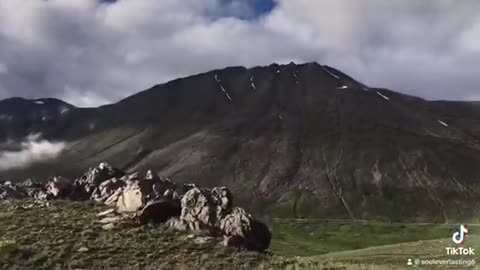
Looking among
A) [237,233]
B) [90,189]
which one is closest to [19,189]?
[90,189]

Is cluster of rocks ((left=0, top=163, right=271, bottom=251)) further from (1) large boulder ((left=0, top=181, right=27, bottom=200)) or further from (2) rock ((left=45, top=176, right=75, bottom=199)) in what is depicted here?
(1) large boulder ((left=0, top=181, right=27, bottom=200))

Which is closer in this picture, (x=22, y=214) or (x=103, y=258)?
(x=103, y=258)

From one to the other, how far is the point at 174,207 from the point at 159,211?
5.38 feet

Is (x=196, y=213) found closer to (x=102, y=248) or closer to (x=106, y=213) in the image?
(x=106, y=213)

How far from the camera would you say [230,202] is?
5853cm

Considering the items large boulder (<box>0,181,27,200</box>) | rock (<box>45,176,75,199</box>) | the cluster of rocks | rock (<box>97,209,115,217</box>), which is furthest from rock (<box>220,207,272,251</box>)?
large boulder (<box>0,181,27,200</box>)

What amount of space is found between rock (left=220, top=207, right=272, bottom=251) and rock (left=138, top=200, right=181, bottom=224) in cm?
437

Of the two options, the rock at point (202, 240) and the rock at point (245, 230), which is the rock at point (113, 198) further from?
the rock at point (202, 240)

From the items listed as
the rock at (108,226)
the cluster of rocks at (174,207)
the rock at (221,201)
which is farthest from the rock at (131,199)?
the rock at (221,201)

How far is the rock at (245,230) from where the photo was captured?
4981 cm

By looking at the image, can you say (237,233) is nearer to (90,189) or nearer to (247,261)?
(247,261)

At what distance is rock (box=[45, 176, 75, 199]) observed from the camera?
66312mm

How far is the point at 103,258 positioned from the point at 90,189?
25.7 metres

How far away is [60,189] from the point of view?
220ft
